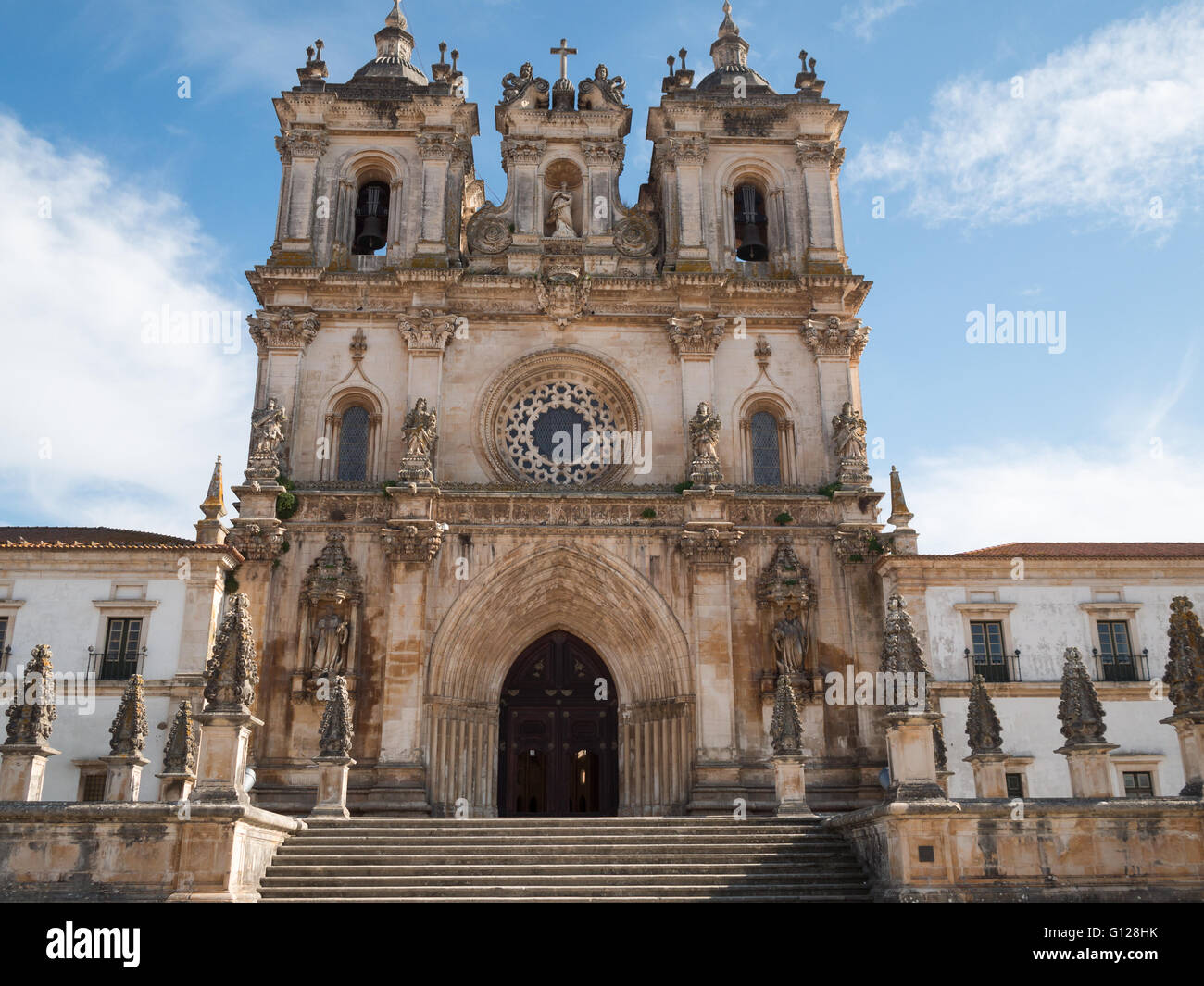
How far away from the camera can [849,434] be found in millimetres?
26828

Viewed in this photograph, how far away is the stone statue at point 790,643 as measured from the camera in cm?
2447

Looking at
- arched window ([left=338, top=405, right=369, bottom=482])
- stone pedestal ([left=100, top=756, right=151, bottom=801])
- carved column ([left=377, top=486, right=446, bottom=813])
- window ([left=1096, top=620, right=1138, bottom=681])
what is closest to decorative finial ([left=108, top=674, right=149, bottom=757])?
stone pedestal ([left=100, top=756, right=151, bottom=801])

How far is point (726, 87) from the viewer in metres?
32.2

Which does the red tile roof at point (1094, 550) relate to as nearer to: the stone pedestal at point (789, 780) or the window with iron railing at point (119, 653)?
the stone pedestal at point (789, 780)

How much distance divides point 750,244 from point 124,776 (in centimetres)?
2154

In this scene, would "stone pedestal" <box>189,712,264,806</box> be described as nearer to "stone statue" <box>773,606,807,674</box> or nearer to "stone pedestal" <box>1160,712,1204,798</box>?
"stone statue" <box>773,606,807,674</box>

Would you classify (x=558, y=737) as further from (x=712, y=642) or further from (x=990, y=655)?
(x=990, y=655)

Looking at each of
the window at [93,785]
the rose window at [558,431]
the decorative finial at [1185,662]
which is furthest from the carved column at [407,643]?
the decorative finial at [1185,662]

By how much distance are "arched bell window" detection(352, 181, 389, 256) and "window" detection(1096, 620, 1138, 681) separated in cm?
2187

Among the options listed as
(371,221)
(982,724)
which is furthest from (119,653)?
(982,724)

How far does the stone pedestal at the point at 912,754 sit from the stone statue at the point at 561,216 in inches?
724

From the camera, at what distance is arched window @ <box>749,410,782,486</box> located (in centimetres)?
2791
